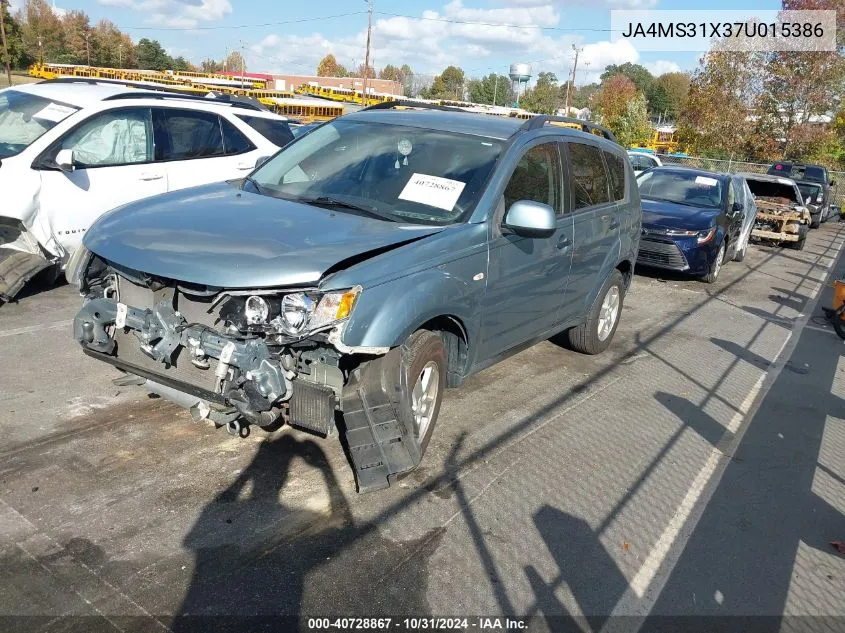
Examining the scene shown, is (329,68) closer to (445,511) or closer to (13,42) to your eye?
(13,42)

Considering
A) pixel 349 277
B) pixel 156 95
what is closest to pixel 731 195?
pixel 156 95

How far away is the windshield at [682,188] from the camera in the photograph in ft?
40.3

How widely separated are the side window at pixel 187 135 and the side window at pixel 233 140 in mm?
64

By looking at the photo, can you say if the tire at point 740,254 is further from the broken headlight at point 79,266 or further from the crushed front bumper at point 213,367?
the broken headlight at point 79,266

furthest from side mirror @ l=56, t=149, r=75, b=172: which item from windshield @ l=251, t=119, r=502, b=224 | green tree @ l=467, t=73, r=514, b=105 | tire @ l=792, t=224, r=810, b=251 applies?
green tree @ l=467, t=73, r=514, b=105

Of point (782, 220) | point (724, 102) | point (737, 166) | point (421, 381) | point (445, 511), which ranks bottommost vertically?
point (445, 511)

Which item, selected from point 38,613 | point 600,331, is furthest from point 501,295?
point 38,613

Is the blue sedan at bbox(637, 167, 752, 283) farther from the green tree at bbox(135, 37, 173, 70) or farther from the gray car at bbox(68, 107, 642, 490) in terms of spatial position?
the green tree at bbox(135, 37, 173, 70)

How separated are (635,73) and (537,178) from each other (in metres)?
130

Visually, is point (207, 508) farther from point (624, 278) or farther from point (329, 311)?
point (624, 278)

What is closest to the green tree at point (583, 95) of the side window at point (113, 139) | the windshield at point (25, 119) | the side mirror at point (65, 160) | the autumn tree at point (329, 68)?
the autumn tree at point (329, 68)

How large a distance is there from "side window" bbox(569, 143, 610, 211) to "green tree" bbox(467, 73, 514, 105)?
285 ft

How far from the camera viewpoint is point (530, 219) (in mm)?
4527

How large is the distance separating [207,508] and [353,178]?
232 centimetres
